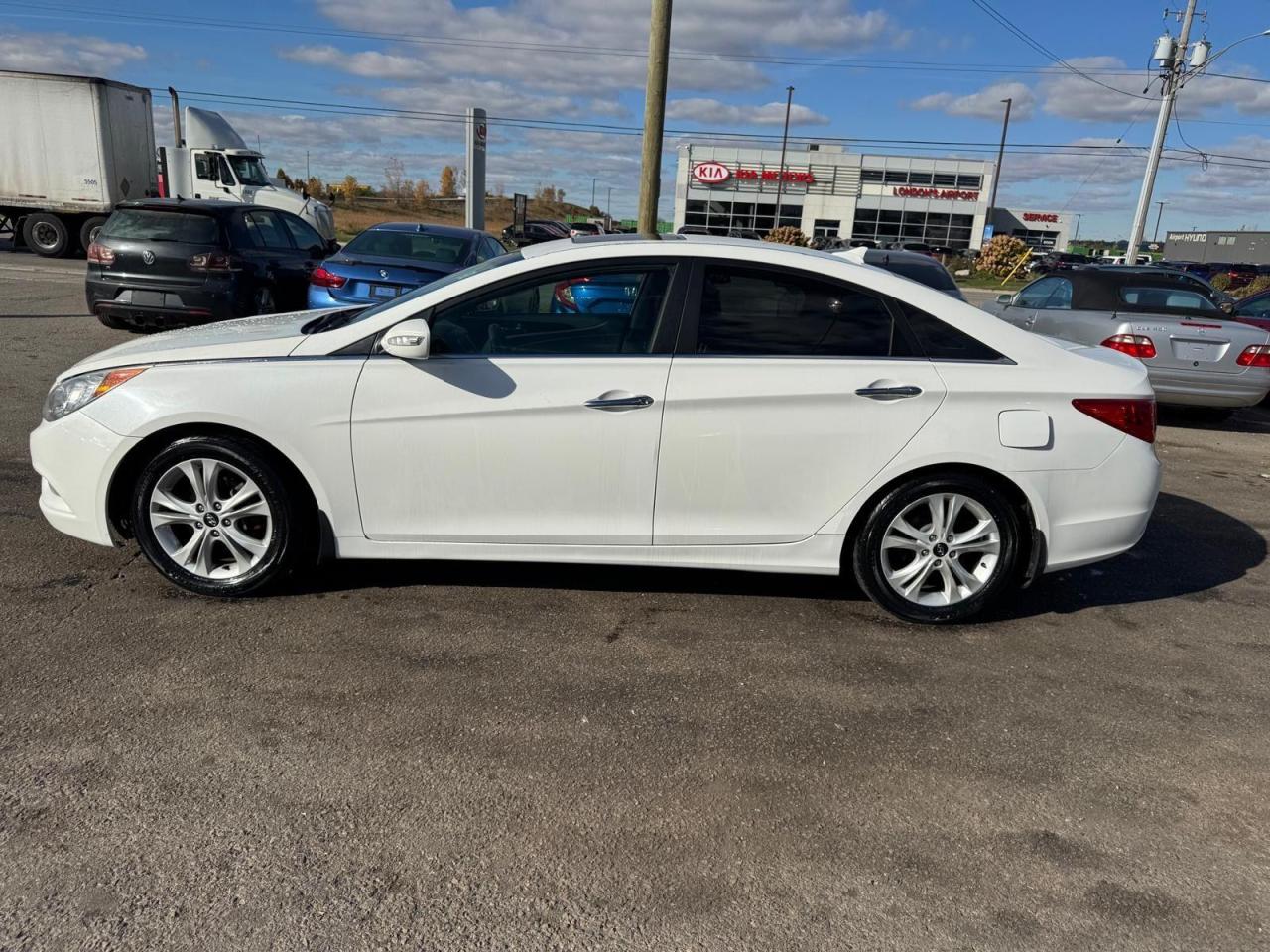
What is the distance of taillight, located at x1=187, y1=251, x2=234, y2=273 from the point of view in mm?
9883

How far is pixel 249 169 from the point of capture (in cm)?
2409

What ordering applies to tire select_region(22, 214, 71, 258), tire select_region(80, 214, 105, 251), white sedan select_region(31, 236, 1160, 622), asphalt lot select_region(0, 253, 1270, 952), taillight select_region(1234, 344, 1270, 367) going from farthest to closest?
tire select_region(22, 214, 71, 258), tire select_region(80, 214, 105, 251), taillight select_region(1234, 344, 1270, 367), white sedan select_region(31, 236, 1160, 622), asphalt lot select_region(0, 253, 1270, 952)

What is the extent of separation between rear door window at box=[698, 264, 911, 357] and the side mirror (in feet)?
3.87

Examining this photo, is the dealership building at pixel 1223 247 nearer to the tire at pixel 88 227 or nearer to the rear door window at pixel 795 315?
the tire at pixel 88 227

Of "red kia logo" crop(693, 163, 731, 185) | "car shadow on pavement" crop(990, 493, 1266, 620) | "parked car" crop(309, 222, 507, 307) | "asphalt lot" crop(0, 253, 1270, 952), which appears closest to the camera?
"asphalt lot" crop(0, 253, 1270, 952)

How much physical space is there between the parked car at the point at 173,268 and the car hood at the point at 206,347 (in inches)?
240

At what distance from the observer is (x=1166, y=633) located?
14.1ft

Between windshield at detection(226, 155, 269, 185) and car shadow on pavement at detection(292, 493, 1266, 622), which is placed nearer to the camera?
car shadow on pavement at detection(292, 493, 1266, 622)

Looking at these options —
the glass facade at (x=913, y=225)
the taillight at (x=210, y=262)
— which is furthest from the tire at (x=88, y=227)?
the glass facade at (x=913, y=225)

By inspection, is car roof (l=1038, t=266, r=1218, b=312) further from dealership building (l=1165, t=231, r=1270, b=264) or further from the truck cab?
dealership building (l=1165, t=231, r=1270, b=264)

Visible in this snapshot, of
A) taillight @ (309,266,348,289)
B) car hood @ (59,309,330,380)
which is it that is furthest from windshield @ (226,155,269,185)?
car hood @ (59,309,330,380)

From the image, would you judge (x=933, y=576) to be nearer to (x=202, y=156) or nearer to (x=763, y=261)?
(x=763, y=261)

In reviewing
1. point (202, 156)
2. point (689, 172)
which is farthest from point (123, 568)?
point (689, 172)

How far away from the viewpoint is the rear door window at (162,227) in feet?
32.8
